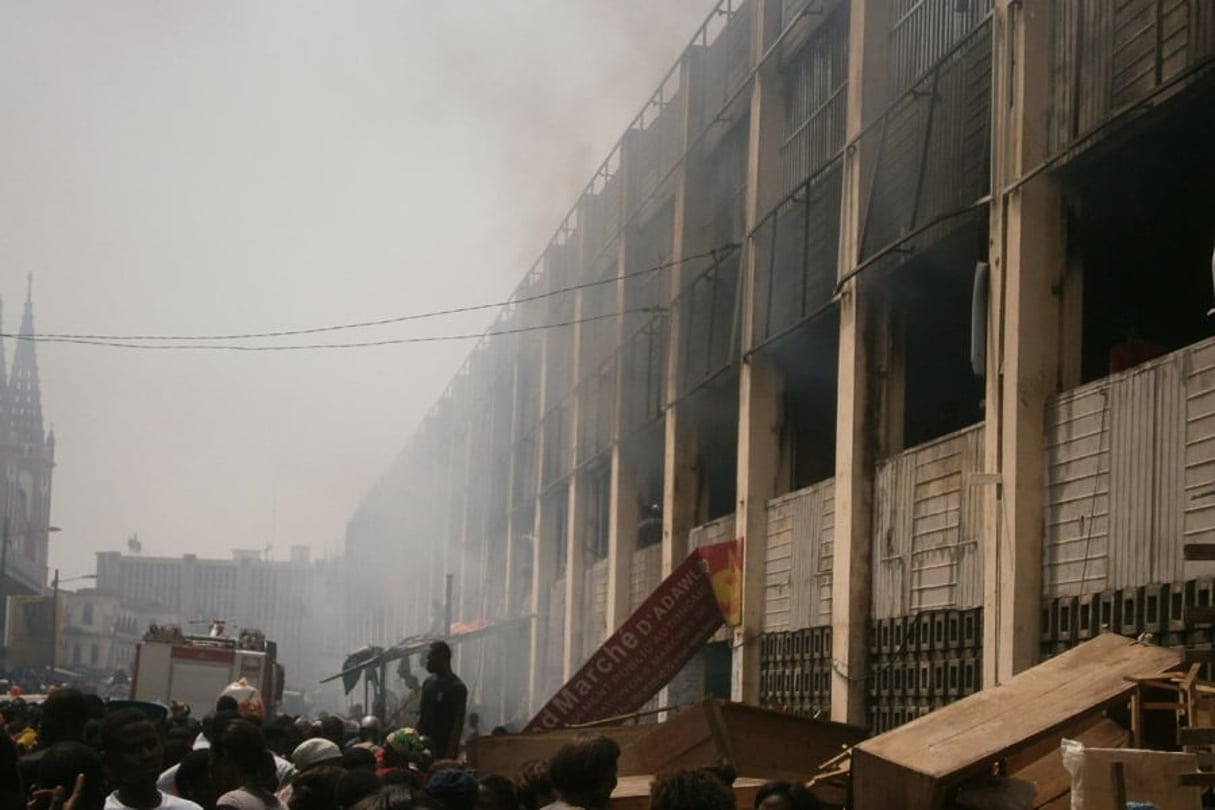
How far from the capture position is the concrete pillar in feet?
47.6

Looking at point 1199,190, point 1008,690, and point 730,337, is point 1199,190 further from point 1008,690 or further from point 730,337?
point 730,337

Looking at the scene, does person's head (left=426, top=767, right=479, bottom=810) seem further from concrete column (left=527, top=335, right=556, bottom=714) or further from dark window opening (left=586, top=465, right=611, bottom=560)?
concrete column (left=527, top=335, right=556, bottom=714)

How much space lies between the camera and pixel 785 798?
7.39m

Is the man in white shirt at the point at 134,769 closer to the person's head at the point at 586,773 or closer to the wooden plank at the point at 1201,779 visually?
the person's head at the point at 586,773

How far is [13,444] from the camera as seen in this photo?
564ft

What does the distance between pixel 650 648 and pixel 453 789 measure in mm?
13806

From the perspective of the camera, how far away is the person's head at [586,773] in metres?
6.29

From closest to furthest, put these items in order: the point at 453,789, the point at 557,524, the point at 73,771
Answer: the point at 73,771
the point at 453,789
the point at 557,524

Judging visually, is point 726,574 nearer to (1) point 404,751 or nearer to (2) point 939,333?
(2) point 939,333

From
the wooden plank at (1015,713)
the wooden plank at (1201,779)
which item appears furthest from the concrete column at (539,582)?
the wooden plank at (1201,779)

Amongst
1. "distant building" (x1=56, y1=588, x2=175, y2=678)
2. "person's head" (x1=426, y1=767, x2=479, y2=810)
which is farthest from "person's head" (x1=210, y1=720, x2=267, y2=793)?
"distant building" (x1=56, y1=588, x2=175, y2=678)

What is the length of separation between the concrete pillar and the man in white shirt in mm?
8497

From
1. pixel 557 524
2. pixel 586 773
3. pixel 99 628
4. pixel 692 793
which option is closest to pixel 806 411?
pixel 557 524

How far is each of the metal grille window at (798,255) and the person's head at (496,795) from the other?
39.9 ft
